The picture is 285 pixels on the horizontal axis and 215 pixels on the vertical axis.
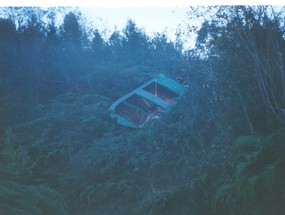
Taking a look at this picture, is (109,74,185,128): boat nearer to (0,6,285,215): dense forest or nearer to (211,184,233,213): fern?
(0,6,285,215): dense forest

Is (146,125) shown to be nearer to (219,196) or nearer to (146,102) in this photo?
(146,102)

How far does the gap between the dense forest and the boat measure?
0.11 m

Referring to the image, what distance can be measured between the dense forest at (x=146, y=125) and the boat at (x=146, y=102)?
112 mm

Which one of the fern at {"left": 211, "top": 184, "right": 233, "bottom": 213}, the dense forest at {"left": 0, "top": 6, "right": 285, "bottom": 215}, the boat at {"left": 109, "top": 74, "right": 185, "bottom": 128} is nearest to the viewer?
the fern at {"left": 211, "top": 184, "right": 233, "bottom": 213}

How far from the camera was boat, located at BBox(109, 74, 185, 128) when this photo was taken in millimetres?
4926

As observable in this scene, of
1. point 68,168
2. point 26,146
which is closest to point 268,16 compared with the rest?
point 68,168

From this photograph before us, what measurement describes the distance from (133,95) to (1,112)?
6.40 ft

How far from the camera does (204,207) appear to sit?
143 inches

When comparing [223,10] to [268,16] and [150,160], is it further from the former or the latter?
[150,160]

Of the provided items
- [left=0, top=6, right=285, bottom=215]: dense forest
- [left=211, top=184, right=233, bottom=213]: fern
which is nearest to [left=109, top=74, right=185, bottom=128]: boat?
[left=0, top=6, right=285, bottom=215]: dense forest

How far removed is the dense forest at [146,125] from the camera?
11.7ft

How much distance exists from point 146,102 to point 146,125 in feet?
1.75

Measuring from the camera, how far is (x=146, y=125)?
475 centimetres

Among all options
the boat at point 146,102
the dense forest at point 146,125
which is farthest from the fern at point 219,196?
the boat at point 146,102
